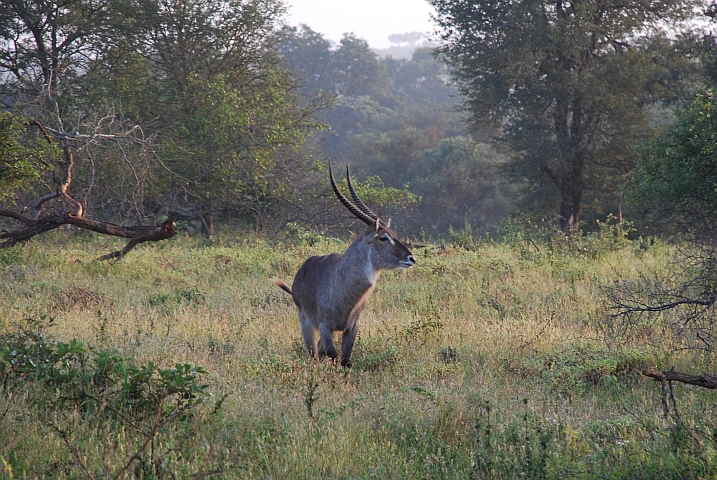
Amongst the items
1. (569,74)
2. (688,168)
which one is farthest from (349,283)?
(569,74)

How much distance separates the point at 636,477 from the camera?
338 centimetres

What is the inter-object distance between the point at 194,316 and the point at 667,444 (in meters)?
5.18

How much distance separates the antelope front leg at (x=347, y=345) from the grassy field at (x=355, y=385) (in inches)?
7.5

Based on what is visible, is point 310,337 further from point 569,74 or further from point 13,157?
point 569,74

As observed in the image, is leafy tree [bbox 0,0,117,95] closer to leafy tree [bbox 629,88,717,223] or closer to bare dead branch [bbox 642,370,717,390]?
leafy tree [bbox 629,88,717,223]

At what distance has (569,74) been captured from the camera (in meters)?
15.5

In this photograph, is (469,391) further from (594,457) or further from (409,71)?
(409,71)

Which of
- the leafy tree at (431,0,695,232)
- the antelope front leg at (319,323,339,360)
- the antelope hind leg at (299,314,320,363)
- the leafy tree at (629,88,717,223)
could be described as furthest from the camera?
the leafy tree at (431,0,695,232)

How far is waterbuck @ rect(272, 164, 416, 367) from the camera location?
5.78 meters

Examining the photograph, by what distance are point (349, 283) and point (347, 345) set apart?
0.52 m

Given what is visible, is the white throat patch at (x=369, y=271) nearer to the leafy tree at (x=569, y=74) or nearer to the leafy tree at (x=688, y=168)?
the leafy tree at (x=688, y=168)

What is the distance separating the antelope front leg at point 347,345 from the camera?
5801 mm

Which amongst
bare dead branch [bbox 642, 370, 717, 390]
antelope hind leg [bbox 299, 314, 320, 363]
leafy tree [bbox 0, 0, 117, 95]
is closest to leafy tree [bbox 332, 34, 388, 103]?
leafy tree [bbox 0, 0, 117, 95]

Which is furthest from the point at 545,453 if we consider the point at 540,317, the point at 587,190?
the point at 587,190
